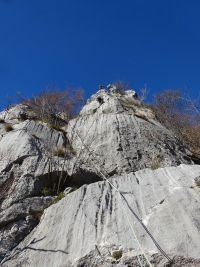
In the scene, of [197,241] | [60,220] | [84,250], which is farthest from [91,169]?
[197,241]

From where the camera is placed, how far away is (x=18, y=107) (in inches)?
600

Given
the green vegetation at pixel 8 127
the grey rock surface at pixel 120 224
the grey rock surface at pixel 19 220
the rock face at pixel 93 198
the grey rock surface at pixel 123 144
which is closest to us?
Answer: the grey rock surface at pixel 120 224

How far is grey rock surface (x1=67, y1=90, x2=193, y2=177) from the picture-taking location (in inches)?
379

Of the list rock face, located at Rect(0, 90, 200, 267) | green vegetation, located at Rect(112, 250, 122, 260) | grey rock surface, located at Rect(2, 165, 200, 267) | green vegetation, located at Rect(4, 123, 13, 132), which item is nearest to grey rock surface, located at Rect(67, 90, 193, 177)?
rock face, located at Rect(0, 90, 200, 267)

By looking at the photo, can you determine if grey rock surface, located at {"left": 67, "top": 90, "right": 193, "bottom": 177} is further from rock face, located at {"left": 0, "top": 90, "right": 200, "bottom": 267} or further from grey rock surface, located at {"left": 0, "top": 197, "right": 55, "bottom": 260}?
grey rock surface, located at {"left": 0, "top": 197, "right": 55, "bottom": 260}

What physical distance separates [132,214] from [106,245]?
3.11 ft

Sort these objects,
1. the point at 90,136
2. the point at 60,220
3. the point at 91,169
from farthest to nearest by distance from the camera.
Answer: the point at 90,136 → the point at 91,169 → the point at 60,220

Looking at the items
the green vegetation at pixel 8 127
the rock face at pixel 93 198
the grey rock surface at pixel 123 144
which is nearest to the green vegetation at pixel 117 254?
the rock face at pixel 93 198

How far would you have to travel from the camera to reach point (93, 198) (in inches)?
252

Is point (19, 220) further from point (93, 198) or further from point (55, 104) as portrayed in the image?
point (55, 104)

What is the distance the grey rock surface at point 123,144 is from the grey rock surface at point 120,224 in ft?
7.44

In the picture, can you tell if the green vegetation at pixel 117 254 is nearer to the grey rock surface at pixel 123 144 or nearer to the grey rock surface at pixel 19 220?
the grey rock surface at pixel 19 220

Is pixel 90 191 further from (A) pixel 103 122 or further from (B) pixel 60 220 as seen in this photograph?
(A) pixel 103 122

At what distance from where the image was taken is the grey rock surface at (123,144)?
379 inches
